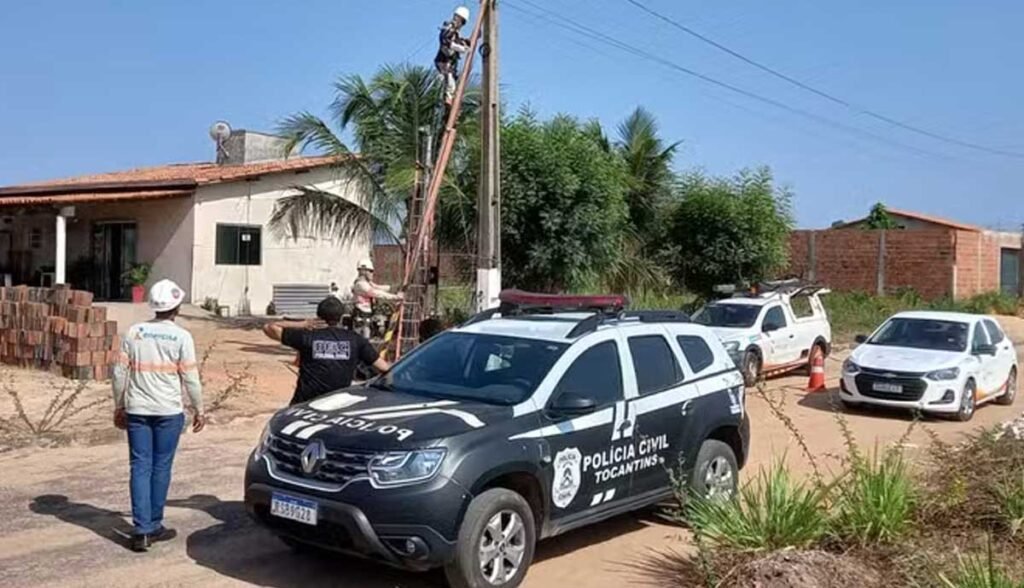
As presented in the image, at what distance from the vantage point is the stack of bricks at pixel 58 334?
13.3 meters

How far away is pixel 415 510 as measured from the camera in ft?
17.7

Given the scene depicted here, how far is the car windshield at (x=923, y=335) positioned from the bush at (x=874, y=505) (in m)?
8.72

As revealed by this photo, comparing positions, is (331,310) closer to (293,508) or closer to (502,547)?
(293,508)

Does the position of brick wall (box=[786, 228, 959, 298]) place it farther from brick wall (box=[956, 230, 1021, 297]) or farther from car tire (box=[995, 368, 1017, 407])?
car tire (box=[995, 368, 1017, 407])

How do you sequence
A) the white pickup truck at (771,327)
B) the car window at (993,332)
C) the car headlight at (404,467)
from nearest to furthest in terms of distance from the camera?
the car headlight at (404,467)
the car window at (993,332)
the white pickup truck at (771,327)

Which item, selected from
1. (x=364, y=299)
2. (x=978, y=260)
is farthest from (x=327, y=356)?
(x=978, y=260)

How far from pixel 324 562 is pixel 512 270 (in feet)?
42.2

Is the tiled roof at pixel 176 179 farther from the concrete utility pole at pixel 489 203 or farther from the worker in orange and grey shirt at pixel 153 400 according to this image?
the worker in orange and grey shirt at pixel 153 400

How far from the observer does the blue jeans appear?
258 inches

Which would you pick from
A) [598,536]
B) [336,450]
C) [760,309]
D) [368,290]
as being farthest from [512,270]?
[336,450]

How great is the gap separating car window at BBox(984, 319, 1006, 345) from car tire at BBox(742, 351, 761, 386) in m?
3.52

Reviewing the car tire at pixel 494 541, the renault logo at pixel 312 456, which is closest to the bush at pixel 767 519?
the car tire at pixel 494 541

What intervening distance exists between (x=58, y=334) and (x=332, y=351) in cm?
794

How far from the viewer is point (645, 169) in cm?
2531
